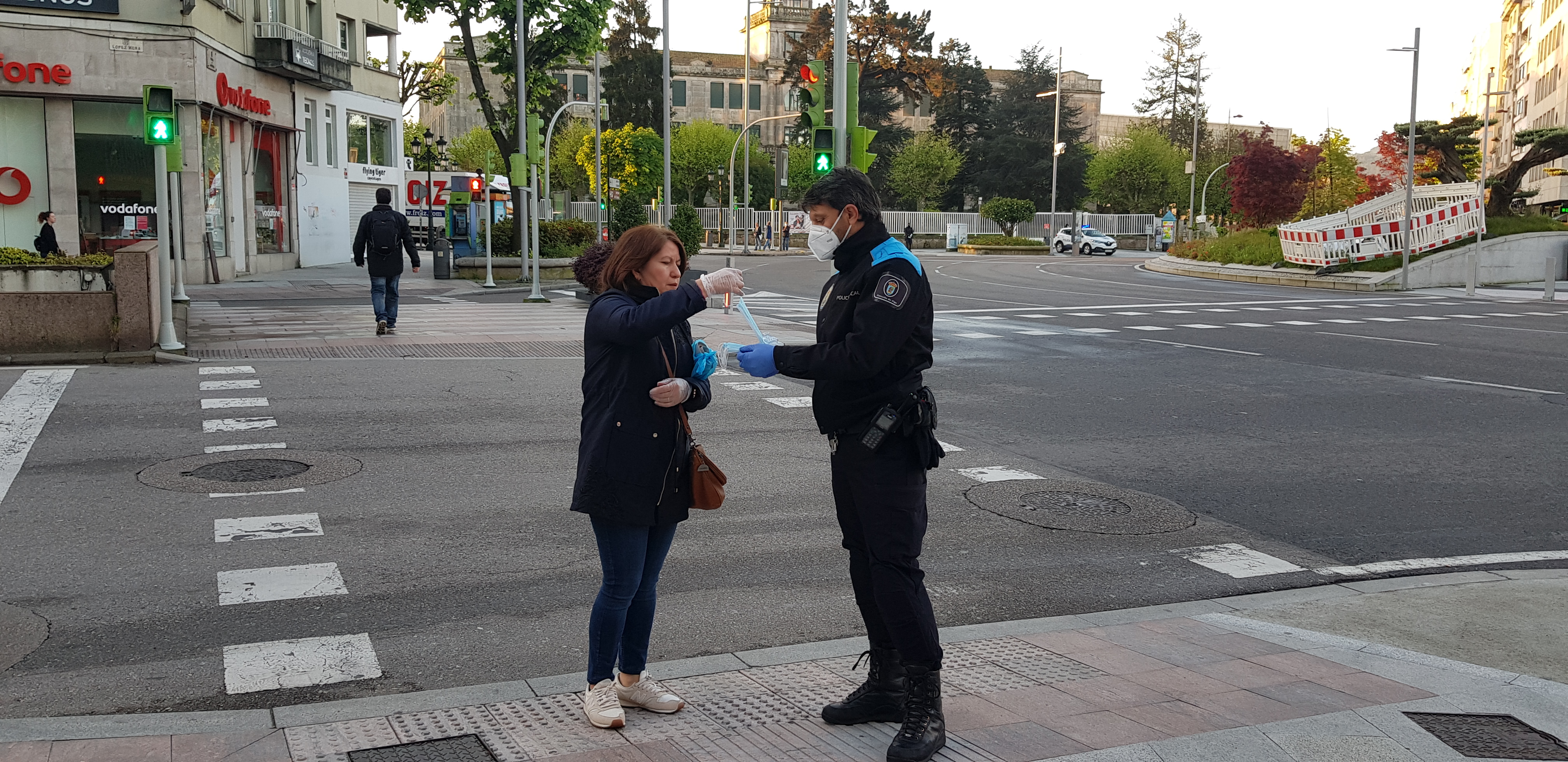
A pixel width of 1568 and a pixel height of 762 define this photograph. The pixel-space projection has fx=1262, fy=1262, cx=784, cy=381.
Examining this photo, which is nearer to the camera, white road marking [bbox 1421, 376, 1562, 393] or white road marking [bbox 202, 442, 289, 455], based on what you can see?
white road marking [bbox 202, 442, 289, 455]

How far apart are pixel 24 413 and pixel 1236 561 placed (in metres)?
9.37

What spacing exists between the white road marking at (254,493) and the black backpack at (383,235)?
31.0 ft

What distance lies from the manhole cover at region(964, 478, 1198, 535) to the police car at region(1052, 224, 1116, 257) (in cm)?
6096

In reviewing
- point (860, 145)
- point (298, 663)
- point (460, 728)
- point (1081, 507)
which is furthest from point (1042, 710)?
point (860, 145)

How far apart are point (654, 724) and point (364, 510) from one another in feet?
12.4

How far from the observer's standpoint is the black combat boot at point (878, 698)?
4219mm

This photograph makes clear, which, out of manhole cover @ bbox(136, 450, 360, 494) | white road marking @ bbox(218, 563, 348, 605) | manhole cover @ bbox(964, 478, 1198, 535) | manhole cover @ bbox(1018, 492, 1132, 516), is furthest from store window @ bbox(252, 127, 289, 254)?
manhole cover @ bbox(1018, 492, 1132, 516)

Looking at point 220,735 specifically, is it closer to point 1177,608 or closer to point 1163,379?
→ point 1177,608

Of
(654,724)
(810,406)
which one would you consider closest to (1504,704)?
(654,724)

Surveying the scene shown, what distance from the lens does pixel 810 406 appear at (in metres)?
12.0

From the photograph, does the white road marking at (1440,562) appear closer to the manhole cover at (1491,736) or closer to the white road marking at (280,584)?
the manhole cover at (1491,736)

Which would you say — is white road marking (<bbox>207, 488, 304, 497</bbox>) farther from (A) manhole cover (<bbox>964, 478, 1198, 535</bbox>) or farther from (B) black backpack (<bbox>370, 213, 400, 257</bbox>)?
(B) black backpack (<bbox>370, 213, 400, 257</bbox>)

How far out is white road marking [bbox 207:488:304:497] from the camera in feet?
25.0

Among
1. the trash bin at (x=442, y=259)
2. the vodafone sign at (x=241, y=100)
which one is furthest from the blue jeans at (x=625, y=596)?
the trash bin at (x=442, y=259)
